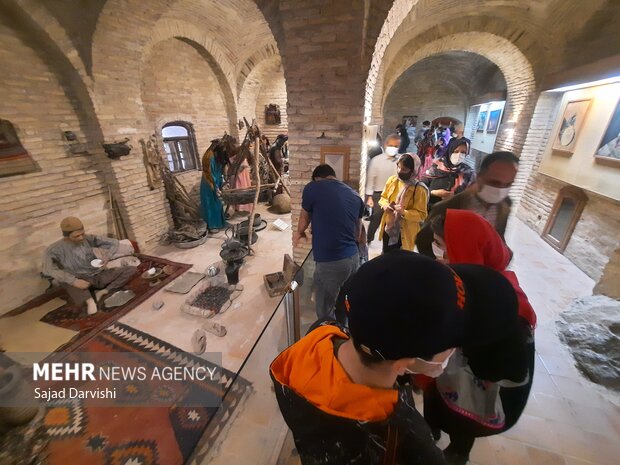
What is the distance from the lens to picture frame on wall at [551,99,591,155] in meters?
4.33

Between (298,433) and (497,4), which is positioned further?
(497,4)

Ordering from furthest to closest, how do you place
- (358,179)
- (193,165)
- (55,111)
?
(193,165)
(55,111)
(358,179)

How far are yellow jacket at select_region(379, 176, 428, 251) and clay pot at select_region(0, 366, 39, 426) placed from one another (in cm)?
445

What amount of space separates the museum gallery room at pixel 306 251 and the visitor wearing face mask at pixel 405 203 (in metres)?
0.03

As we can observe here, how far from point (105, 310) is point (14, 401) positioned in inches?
60.3

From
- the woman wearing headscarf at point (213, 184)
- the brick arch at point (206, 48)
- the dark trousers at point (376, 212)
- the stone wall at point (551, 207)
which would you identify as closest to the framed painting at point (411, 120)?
the stone wall at point (551, 207)

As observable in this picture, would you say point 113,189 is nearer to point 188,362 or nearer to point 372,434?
point 188,362

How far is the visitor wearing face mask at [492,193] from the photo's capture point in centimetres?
204

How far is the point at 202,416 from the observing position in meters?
2.46

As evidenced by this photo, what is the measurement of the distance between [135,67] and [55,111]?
1603mm

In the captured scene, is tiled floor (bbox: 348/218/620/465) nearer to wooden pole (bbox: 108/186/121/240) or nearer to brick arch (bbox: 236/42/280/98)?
wooden pole (bbox: 108/186/121/240)

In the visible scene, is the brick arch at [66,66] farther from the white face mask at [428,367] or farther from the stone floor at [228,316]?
the white face mask at [428,367]

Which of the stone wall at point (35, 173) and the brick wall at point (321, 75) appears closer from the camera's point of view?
the brick wall at point (321, 75)

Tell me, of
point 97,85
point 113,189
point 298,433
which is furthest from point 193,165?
point 298,433
